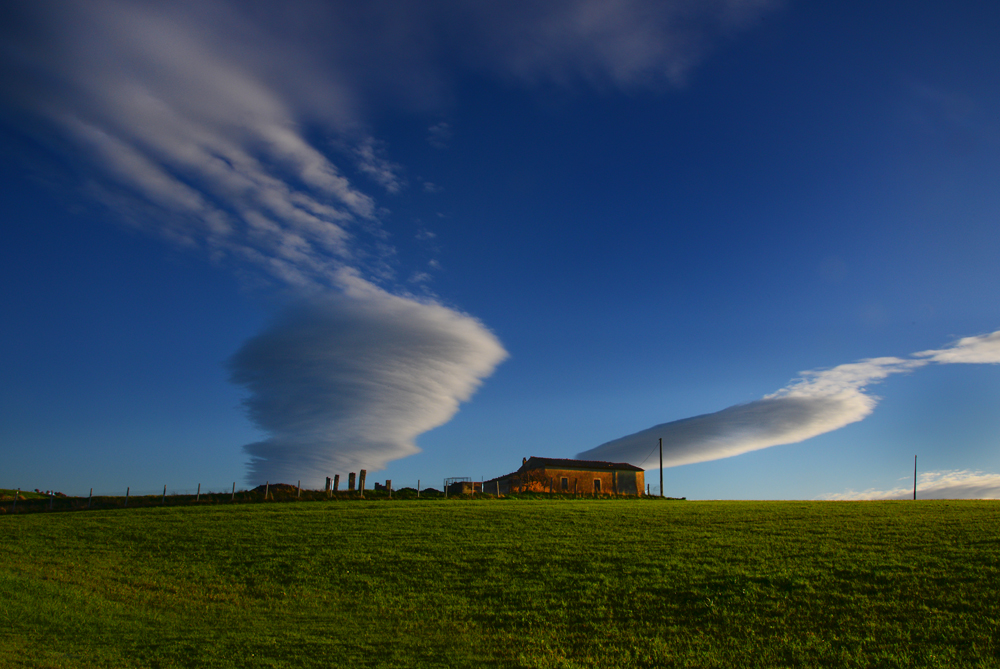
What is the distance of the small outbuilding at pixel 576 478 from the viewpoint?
70.6m

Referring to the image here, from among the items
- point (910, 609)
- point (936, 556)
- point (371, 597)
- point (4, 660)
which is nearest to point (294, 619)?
point (371, 597)

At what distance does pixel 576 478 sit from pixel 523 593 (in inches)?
2096

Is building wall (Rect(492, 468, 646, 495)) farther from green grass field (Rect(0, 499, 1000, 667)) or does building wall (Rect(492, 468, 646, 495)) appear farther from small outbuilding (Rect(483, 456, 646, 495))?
green grass field (Rect(0, 499, 1000, 667))

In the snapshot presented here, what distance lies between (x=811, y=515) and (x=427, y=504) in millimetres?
25356

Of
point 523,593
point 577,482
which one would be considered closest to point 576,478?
point 577,482

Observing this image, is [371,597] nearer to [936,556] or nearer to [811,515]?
[936,556]

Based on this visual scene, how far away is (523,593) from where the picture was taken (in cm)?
2028

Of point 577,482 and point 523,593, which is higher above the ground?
point 577,482

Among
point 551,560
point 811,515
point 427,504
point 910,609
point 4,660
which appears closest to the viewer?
point 4,660

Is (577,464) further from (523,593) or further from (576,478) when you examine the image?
(523,593)

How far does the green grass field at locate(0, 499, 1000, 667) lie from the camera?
15.2 m

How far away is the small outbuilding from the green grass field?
37579mm

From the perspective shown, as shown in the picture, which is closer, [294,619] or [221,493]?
[294,619]

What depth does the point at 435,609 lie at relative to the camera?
63.8 feet
